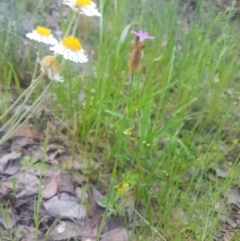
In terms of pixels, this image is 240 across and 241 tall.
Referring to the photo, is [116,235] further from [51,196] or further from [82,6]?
[82,6]

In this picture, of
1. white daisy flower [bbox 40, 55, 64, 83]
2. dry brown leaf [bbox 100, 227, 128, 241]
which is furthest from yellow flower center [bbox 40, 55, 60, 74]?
dry brown leaf [bbox 100, 227, 128, 241]

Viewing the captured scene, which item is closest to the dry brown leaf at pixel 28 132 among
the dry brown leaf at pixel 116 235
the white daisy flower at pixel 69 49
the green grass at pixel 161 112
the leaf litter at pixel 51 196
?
the leaf litter at pixel 51 196

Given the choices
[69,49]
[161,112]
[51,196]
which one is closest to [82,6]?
[69,49]

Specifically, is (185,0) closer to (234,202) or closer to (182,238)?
(234,202)

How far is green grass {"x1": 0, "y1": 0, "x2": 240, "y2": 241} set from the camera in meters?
1.30

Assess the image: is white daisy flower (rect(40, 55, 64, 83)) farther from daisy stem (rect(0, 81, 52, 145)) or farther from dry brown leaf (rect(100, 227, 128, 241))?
dry brown leaf (rect(100, 227, 128, 241))

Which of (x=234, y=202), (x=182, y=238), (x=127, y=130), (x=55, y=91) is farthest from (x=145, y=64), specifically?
(x=182, y=238)

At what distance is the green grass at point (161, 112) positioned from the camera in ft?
4.28

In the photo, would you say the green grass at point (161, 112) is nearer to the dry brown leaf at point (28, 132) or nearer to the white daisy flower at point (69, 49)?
the dry brown leaf at point (28, 132)

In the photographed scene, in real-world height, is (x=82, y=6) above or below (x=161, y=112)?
above

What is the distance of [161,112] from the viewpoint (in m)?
1.73

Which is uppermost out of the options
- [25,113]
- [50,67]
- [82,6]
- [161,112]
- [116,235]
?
[82,6]

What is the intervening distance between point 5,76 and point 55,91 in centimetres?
22

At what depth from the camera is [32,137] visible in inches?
62.5
